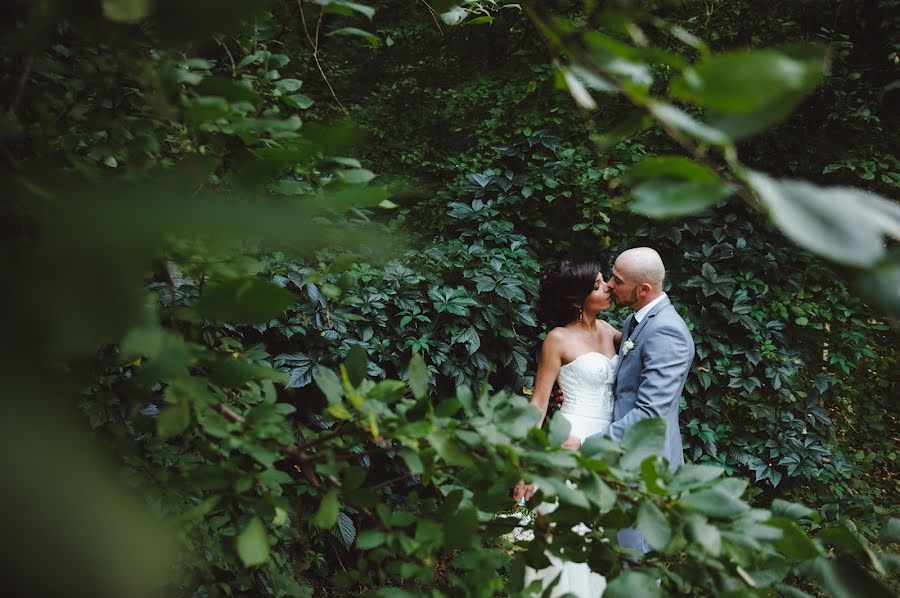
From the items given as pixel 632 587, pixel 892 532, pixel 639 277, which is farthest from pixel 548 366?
pixel 632 587

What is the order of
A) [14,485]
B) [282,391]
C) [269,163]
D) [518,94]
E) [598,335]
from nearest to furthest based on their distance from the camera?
1. [14,485]
2. [269,163]
3. [282,391]
4. [598,335]
5. [518,94]

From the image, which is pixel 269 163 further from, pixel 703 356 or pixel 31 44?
pixel 703 356

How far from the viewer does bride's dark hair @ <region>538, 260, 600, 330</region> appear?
3.62 meters

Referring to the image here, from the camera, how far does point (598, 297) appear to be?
3707 mm

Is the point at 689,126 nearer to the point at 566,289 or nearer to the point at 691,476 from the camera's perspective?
the point at 691,476

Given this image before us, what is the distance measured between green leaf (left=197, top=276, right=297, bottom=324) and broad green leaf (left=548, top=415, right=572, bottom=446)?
43cm

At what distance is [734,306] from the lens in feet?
12.9

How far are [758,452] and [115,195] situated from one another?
4.61 metres

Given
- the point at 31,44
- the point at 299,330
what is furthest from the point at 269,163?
the point at 299,330

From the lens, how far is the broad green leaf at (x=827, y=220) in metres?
0.29

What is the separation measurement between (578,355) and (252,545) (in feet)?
10.2

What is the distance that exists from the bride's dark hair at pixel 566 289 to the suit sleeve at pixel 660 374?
0.67 m

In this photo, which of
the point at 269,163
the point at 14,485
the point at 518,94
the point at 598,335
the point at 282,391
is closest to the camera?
the point at 14,485

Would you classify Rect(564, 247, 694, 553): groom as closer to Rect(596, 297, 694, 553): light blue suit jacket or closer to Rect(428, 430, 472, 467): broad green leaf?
Rect(596, 297, 694, 553): light blue suit jacket
